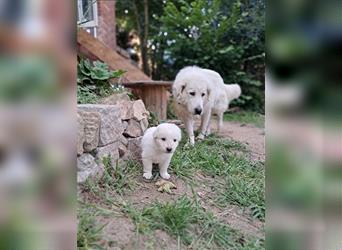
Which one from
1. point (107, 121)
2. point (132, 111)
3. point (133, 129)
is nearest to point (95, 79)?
point (132, 111)

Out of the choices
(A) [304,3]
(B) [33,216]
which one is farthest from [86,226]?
(A) [304,3]

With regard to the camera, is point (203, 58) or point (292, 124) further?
point (203, 58)

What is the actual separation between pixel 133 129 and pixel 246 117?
381cm

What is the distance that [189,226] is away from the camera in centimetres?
185

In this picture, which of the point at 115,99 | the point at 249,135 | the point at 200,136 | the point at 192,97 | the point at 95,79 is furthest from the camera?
the point at 249,135

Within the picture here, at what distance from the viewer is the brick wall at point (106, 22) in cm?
662

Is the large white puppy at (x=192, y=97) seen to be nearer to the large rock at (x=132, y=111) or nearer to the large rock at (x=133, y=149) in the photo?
the large rock at (x=132, y=111)

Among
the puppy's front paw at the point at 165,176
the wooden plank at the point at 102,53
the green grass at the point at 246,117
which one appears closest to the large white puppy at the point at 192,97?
the puppy's front paw at the point at 165,176

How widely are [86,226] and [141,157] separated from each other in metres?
1.02

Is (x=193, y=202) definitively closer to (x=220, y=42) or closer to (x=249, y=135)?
(x=249, y=135)

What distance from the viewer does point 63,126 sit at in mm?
937

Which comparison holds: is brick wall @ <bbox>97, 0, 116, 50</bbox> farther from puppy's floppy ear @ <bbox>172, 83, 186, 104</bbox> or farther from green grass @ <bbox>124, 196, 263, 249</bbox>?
green grass @ <bbox>124, 196, 263, 249</bbox>

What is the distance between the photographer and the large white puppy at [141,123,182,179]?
2.32 metres

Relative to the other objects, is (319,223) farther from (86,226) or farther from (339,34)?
(86,226)
